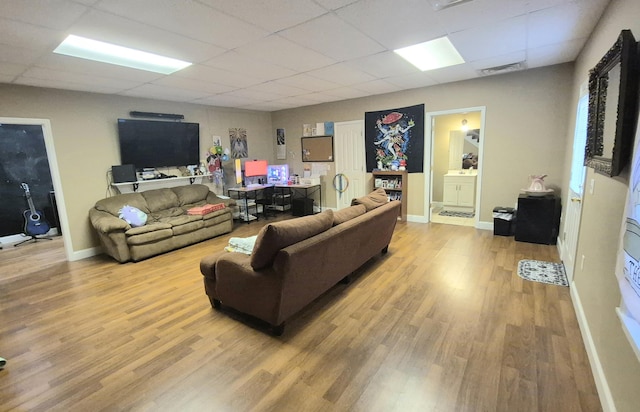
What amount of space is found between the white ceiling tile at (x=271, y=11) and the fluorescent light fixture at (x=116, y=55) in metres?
1.36

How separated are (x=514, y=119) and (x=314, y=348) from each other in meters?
4.55

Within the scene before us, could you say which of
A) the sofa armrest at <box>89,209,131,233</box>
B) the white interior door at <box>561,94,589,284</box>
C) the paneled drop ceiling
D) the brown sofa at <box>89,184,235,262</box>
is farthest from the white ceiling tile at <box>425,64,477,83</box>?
the sofa armrest at <box>89,209,131,233</box>

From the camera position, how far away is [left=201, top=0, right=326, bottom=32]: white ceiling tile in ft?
6.70

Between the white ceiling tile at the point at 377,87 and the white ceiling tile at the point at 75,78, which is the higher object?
the white ceiling tile at the point at 377,87

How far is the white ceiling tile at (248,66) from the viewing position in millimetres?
3140

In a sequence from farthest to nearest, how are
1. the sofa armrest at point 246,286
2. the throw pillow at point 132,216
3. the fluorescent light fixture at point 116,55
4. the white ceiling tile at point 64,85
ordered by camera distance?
the throw pillow at point 132,216 < the white ceiling tile at point 64,85 < the fluorescent light fixture at point 116,55 < the sofa armrest at point 246,286

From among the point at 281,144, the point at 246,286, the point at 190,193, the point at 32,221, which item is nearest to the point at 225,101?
the point at 190,193

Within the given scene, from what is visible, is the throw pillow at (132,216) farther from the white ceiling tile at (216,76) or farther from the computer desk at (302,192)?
the computer desk at (302,192)

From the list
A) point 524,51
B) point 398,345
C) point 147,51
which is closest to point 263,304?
point 398,345

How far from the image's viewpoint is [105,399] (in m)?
1.77

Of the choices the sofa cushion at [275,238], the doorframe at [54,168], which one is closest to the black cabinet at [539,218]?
the sofa cushion at [275,238]

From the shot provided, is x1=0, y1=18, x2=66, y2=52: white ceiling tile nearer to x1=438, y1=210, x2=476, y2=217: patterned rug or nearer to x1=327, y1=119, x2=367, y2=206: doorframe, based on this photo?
x1=327, y1=119, x2=367, y2=206: doorframe

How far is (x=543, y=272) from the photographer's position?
329 cm

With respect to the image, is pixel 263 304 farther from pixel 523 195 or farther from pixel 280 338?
pixel 523 195
